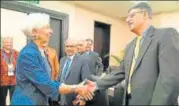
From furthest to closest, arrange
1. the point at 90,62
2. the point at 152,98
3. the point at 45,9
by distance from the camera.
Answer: the point at 45,9 < the point at 90,62 < the point at 152,98

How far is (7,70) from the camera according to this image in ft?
11.3

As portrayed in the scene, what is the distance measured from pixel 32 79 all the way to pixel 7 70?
6.42 ft

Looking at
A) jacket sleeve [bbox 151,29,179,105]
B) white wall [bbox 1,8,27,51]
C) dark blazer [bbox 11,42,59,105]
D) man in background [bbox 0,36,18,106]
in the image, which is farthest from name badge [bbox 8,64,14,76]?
jacket sleeve [bbox 151,29,179,105]

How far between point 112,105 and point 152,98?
1305 millimetres

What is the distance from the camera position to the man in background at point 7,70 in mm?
3428

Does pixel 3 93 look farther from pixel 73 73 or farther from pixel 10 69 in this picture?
pixel 73 73

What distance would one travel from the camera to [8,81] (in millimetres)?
3484

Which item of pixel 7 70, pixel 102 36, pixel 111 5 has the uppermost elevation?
pixel 111 5

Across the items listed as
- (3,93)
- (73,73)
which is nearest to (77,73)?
(73,73)

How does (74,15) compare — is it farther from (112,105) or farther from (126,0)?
(112,105)

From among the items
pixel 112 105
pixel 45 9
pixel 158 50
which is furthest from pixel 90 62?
pixel 45 9

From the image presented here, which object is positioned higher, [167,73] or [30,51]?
[30,51]

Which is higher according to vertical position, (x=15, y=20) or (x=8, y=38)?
(x=15, y=20)

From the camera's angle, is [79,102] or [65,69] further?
[65,69]
